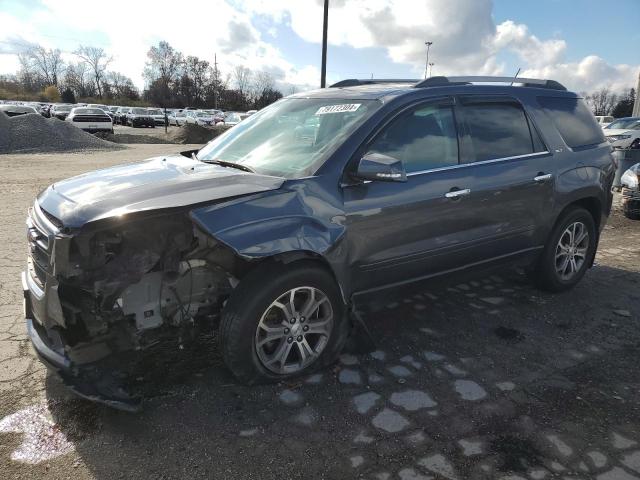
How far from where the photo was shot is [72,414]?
2.86 metres

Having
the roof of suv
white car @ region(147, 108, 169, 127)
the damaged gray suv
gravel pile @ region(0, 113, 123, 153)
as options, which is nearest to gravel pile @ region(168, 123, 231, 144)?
gravel pile @ region(0, 113, 123, 153)

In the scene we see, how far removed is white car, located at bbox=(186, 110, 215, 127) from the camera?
4573 centimetres

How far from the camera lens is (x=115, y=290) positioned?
273 centimetres

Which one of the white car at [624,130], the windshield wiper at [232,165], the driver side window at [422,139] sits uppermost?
the white car at [624,130]

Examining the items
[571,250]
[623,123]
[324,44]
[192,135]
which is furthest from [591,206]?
[192,135]

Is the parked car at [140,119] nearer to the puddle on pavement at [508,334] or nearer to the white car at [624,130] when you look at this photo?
the white car at [624,130]

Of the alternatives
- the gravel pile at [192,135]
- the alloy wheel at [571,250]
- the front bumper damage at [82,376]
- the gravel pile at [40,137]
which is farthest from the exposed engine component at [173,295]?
the gravel pile at [192,135]

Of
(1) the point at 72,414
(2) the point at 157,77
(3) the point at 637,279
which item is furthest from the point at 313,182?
(2) the point at 157,77

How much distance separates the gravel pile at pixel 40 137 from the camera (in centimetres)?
2055

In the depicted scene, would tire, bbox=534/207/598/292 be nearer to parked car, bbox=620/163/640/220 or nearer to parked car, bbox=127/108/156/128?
parked car, bbox=620/163/640/220

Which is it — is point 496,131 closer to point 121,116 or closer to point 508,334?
point 508,334

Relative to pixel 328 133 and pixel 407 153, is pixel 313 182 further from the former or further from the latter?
pixel 407 153

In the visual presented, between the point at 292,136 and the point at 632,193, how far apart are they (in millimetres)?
7398

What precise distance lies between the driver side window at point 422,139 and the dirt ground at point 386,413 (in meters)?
1.09
